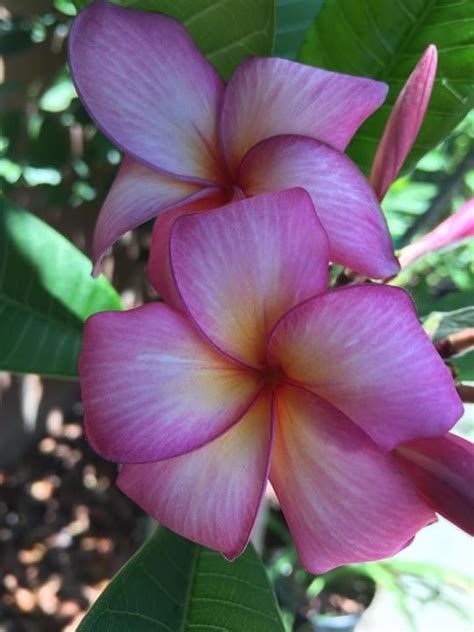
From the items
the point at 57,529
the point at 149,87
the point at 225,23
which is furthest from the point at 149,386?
the point at 57,529

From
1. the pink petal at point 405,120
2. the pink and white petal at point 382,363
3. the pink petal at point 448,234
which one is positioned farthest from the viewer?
the pink petal at point 448,234

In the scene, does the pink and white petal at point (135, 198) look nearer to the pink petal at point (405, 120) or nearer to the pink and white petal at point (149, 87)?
the pink and white petal at point (149, 87)

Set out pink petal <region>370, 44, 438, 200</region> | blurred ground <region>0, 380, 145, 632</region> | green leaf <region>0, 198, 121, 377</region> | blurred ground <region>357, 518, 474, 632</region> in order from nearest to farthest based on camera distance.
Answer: pink petal <region>370, 44, 438, 200</region>
green leaf <region>0, 198, 121, 377</region>
blurred ground <region>357, 518, 474, 632</region>
blurred ground <region>0, 380, 145, 632</region>

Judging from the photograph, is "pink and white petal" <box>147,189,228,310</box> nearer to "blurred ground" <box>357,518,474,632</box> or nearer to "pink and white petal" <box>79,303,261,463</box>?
"pink and white petal" <box>79,303,261,463</box>

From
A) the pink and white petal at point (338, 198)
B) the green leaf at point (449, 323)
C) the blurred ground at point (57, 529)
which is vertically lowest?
the blurred ground at point (57, 529)

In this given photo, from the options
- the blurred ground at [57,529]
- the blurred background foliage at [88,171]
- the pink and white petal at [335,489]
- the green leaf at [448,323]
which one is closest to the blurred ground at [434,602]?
the blurred background foliage at [88,171]

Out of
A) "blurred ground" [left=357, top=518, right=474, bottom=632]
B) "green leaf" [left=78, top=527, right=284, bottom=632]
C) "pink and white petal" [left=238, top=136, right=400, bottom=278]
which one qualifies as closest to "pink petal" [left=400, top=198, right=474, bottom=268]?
"pink and white petal" [left=238, top=136, right=400, bottom=278]

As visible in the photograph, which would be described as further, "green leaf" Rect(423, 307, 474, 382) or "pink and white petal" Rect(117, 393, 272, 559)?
"green leaf" Rect(423, 307, 474, 382)

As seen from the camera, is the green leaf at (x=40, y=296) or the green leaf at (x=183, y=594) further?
the green leaf at (x=40, y=296)
